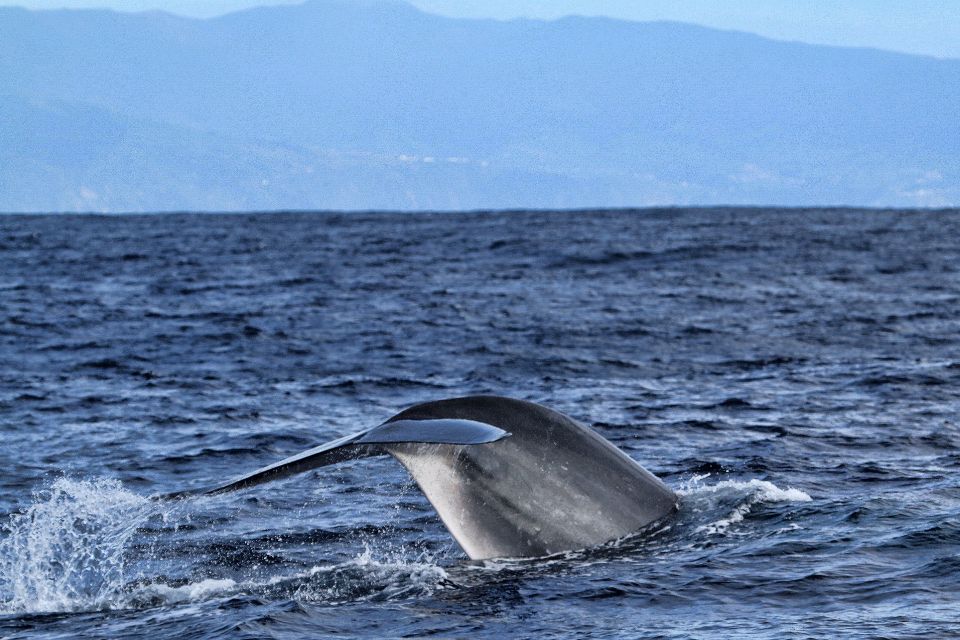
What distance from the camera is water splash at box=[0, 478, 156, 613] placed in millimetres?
7332

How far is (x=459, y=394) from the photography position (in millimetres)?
15008

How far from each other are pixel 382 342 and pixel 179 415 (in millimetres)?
6605

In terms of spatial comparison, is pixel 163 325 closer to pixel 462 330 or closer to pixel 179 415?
pixel 462 330

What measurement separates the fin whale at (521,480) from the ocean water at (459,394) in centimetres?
15

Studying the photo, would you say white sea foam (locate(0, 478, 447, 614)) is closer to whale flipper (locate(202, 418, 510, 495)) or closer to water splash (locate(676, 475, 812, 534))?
whale flipper (locate(202, 418, 510, 495))

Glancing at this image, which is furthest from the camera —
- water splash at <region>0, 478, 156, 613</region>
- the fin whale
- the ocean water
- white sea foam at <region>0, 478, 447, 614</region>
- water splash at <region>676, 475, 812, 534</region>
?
water splash at <region>676, 475, 812, 534</region>

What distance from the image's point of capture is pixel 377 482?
404 inches

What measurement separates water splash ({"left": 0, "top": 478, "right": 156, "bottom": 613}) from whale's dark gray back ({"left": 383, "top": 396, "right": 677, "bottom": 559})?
142 cm

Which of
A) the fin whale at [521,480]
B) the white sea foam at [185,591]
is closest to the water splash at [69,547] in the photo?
the white sea foam at [185,591]

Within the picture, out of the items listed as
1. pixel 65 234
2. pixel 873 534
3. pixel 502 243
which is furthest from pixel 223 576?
pixel 65 234

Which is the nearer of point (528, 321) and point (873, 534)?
point (873, 534)

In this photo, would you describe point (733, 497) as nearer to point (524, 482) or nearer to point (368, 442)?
point (524, 482)

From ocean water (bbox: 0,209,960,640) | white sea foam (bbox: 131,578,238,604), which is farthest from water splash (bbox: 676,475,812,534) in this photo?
white sea foam (bbox: 131,578,238,604)

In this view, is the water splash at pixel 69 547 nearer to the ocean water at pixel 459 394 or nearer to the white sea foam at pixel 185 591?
the ocean water at pixel 459 394
